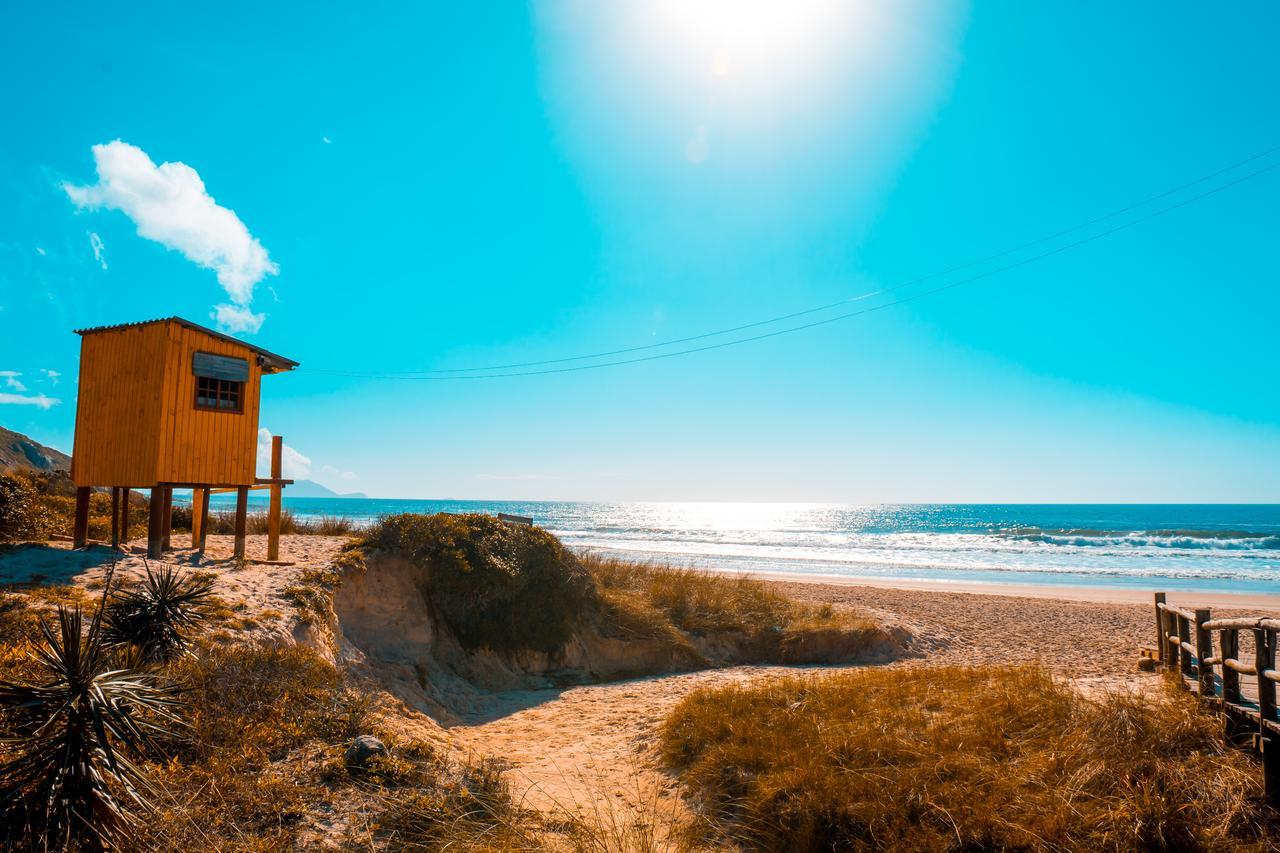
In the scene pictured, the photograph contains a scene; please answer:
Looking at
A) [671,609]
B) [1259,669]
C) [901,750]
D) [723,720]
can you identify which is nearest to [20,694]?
[723,720]

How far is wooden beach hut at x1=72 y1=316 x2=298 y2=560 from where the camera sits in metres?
11.4

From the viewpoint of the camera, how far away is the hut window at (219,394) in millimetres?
12219

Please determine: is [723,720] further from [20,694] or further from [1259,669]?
[20,694]

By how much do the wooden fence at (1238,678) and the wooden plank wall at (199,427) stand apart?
1473 centimetres

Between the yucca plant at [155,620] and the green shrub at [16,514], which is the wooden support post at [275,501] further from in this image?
the yucca plant at [155,620]

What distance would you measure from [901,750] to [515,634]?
8.12 metres

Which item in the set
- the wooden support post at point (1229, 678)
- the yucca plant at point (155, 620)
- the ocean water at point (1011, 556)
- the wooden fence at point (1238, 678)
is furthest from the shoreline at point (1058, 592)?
the yucca plant at point (155, 620)

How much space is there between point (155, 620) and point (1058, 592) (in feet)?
99.5

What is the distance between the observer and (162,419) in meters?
11.4

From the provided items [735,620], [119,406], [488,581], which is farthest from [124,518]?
[735,620]

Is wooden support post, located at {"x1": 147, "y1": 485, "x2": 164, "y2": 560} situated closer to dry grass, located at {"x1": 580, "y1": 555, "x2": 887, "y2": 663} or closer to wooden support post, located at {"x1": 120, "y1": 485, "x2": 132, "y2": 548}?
wooden support post, located at {"x1": 120, "y1": 485, "x2": 132, "y2": 548}

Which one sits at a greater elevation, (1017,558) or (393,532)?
(393,532)

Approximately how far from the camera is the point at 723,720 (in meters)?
8.16

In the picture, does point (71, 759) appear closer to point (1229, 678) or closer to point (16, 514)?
point (1229, 678)
